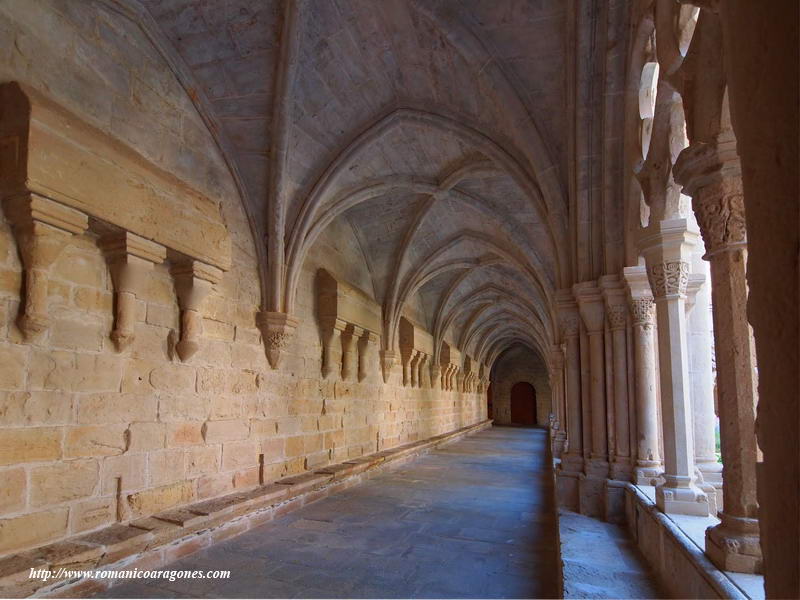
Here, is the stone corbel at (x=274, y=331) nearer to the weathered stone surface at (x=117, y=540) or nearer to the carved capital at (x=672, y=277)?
the weathered stone surface at (x=117, y=540)

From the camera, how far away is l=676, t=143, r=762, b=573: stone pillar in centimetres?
204

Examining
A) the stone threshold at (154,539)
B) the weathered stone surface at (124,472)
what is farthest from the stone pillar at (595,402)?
the weathered stone surface at (124,472)

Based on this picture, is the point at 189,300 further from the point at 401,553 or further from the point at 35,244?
the point at 401,553

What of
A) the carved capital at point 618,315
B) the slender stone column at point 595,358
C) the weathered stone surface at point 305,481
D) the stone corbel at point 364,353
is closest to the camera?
the carved capital at point 618,315

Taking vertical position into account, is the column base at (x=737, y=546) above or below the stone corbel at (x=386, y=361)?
below

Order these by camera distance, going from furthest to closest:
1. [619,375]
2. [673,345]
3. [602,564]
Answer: [619,375]
[673,345]
[602,564]

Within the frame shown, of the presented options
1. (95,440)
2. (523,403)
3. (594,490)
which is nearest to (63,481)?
(95,440)

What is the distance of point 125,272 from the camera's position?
420 centimetres

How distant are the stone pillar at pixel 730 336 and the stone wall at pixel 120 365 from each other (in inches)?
152

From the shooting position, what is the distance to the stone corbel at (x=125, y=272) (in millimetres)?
4148

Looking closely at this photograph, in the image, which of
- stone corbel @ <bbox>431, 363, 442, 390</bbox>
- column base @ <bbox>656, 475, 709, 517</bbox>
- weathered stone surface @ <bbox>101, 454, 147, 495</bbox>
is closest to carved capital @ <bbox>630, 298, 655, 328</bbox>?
column base @ <bbox>656, 475, 709, 517</bbox>

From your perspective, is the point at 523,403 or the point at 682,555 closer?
the point at 682,555

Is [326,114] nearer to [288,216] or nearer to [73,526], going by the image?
[288,216]

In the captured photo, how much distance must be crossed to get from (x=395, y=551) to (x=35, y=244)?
3419mm
